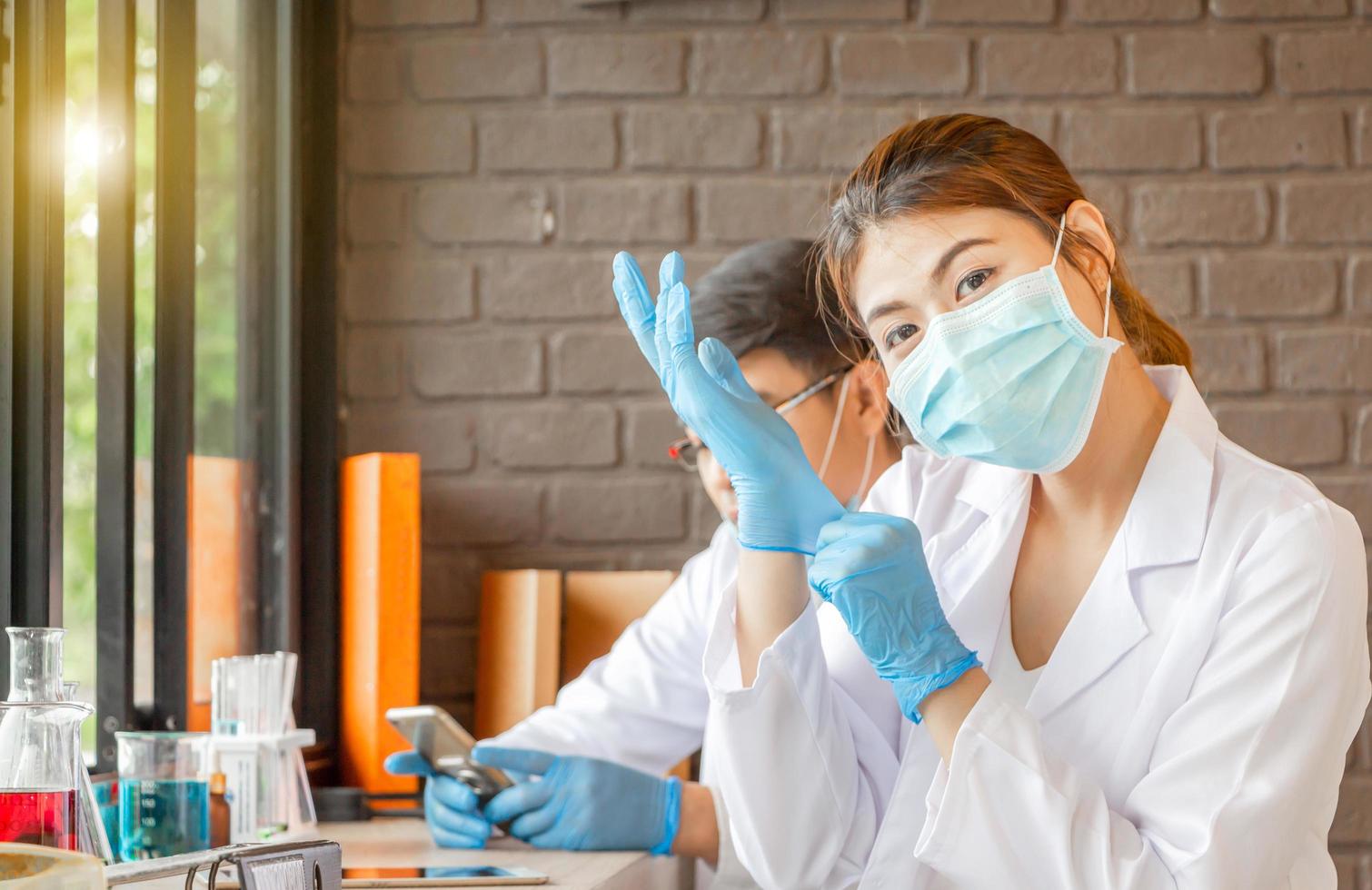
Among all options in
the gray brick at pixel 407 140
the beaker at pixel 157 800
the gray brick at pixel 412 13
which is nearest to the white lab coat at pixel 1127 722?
the beaker at pixel 157 800

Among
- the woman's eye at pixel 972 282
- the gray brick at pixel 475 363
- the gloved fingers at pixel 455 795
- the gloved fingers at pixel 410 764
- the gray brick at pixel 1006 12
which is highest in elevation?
the gray brick at pixel 1006 12

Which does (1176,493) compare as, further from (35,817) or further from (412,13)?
(412,13)

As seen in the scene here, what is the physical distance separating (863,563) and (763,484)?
0.15 m

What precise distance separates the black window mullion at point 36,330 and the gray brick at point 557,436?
746 mm

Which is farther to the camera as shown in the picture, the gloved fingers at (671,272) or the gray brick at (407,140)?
the gray brick at (407,140)

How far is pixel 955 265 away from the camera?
1.14 m

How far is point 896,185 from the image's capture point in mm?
1192

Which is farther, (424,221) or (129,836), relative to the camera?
(424,221)

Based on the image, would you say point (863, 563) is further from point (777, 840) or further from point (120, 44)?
point (120, 44)

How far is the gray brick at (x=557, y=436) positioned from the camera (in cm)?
189

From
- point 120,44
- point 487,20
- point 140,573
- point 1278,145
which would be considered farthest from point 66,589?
point 1278,145

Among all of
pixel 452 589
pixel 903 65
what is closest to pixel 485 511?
pixel 452 589

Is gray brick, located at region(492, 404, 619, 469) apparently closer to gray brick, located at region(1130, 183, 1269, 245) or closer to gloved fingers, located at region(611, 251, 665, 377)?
gloved fingers, located at region(611, 251, 665, 377)

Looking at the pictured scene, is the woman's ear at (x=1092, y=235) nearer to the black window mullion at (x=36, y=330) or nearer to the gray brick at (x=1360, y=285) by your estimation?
the gray brick at (x=1360, y=285)
